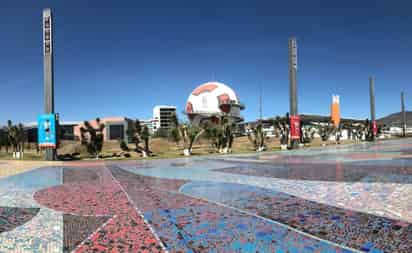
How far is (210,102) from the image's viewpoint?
4950 centimetres

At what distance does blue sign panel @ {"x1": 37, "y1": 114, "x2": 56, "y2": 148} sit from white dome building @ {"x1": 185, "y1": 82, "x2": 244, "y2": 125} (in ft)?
97.4

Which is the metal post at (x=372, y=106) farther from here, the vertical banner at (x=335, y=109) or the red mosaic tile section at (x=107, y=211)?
the red mosaic tile section at (x=107, y=211)

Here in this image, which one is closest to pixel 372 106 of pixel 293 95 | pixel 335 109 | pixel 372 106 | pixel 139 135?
pixel 372 106

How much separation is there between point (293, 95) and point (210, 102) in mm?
24301

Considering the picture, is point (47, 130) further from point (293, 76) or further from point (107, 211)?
point (293, 76)

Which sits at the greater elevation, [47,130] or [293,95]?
[293,95]

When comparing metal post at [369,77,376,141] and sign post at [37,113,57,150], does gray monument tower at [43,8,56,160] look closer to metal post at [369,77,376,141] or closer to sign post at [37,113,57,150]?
sign post at [37,113,57,150]

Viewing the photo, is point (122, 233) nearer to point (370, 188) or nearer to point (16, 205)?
point (16, 205)

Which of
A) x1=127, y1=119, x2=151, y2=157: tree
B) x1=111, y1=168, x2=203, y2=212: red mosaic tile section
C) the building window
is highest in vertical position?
the building window

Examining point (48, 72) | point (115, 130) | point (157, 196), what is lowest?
point (157, 196)

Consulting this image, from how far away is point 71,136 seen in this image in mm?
72875

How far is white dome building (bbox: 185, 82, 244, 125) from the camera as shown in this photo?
49250 mm

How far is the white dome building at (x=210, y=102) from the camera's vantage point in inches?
1939

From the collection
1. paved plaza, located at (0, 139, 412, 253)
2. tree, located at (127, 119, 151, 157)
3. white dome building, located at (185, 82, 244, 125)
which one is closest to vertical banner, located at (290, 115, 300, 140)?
tree, located at (127, 119, 151, 157)
